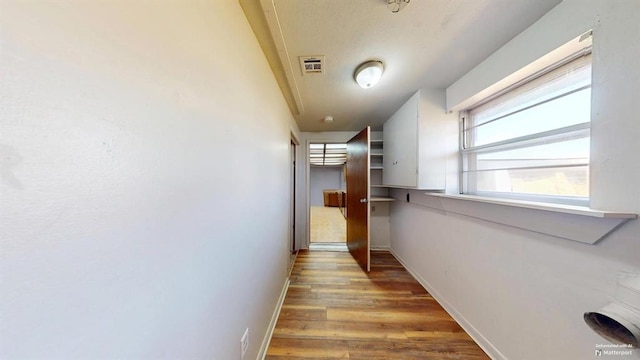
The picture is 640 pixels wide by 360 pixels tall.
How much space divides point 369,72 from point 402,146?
3.89 feet

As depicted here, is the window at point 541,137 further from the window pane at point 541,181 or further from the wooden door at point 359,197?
the wooden door at point 359,197

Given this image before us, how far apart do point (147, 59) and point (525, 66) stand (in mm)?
1912

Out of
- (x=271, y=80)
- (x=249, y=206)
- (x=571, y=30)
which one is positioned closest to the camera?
(x=571, y=30)

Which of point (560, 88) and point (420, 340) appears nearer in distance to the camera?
point (560, 88)

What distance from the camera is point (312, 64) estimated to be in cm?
165

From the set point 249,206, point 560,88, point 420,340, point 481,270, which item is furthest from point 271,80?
point 420,340

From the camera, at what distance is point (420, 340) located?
62.7 inches

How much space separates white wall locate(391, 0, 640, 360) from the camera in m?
0.86

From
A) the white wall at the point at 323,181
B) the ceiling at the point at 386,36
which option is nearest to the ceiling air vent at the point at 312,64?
the ceiling at the point at 386,36

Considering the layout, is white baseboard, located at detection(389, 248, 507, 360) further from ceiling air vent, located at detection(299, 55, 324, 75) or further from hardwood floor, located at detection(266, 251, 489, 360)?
ceiling air vent, located at detection(299, 55, 324, 75)

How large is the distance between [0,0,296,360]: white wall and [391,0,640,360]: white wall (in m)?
1.67

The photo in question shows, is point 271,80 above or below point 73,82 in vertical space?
above

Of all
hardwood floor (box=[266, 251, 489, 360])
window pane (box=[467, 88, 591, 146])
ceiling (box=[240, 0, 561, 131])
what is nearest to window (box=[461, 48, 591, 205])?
window pane (box=[467, 88, 591, 146])

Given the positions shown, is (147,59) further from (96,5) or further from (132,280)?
(132,280)
